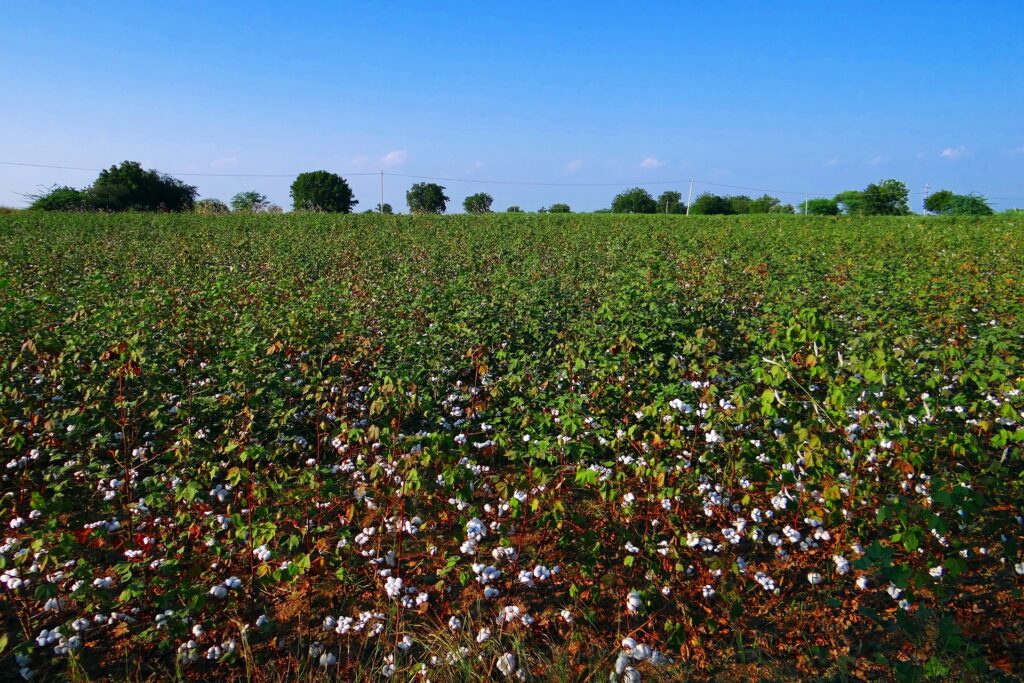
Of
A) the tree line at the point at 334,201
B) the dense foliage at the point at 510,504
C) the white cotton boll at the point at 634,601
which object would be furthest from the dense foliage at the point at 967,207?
the white cotton boll at the point at 634,601

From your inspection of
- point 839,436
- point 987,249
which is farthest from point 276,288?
point 987,249

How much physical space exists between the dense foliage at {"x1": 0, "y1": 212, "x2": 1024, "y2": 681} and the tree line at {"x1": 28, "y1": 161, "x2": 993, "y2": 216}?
28.8m

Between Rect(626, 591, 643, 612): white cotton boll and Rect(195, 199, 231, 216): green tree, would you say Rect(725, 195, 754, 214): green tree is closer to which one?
Rect(195, 199, 231, 216): green tree

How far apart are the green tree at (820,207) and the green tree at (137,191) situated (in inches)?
1601

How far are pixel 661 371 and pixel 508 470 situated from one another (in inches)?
63.1

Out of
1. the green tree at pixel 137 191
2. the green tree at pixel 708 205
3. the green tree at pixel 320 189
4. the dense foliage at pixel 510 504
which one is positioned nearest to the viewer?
the dense foliage at pixel 510 504

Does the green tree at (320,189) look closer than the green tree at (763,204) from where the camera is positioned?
No

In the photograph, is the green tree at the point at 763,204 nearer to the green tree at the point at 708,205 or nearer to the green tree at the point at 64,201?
the green tree at the point at 708,205

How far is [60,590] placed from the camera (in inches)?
110

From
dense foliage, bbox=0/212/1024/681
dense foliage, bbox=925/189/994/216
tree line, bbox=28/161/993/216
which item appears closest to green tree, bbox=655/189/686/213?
tree line, bbox=28/161/993/216

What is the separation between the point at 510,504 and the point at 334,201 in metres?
63.7

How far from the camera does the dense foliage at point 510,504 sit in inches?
102

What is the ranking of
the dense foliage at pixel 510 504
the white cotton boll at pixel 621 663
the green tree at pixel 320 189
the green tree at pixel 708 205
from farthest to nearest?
the green tree at pixel 320 189
the green tree at pixel 708 205
the dense foliage at pixel 510 504
the white cotton boll at pixel 621 663

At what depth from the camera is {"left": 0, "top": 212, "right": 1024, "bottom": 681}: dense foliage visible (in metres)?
2.59
